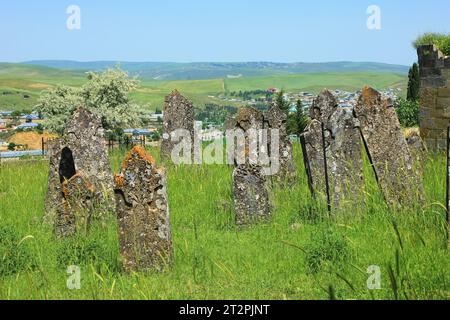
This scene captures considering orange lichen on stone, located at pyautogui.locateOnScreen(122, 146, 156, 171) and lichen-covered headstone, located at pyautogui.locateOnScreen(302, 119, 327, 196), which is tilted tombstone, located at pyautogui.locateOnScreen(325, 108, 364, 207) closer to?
lichen-covered headstone, located at pyautogui.locateOnScreen(302, 119, 327, 196)

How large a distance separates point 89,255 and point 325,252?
134 inches

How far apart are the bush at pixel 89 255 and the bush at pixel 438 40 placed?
24.1 metres

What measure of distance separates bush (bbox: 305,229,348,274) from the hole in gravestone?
5303 mm

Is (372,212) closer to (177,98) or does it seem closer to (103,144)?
(103,144)

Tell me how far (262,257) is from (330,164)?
3.22m

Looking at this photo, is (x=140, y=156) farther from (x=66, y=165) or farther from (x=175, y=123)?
(x=175, y=123)

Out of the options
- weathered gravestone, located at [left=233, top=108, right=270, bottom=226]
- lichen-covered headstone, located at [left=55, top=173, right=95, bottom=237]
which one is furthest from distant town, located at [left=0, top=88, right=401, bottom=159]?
lichen-covered headstone, located at [left=55, top=173, right=95, bottom=237]

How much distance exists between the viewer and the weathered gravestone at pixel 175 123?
808 inches

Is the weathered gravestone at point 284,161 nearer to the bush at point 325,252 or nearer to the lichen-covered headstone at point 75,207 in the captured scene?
the lichen-covered headstone at point 75,207

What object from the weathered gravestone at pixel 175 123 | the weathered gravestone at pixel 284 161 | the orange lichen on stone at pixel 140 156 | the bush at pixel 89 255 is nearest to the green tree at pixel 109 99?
the weathered gravestone at pixel 175 123

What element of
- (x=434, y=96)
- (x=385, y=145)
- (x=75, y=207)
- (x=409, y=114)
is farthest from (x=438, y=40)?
(x=75, y=207)

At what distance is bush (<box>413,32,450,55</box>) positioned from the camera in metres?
34.7

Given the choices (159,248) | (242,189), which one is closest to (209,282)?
(159,248)

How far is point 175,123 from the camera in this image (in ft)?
67.4
